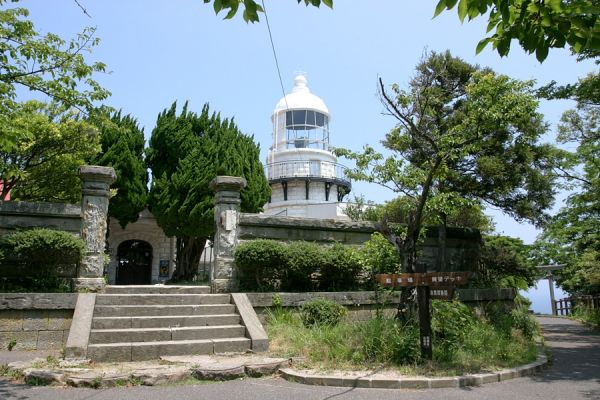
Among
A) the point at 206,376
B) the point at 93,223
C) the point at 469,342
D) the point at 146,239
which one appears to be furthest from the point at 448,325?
the point at 146,239

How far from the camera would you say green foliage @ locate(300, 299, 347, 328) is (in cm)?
897

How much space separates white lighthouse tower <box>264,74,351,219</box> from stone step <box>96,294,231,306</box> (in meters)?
19.6

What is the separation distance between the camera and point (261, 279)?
9875mm

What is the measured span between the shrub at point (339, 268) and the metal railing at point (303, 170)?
63.3ft

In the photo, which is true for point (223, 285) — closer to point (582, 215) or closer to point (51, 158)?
point (51, 158)

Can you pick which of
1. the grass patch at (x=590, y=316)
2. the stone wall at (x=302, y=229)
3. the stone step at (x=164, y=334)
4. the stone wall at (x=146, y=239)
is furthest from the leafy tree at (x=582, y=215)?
the stone wall at (x=146, y=239)

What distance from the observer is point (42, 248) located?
26.7ft

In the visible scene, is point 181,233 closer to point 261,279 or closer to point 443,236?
point 261,279

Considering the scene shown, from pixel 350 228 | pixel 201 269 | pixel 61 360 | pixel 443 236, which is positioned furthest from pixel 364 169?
pixel 201 269

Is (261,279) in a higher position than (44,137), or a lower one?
lower

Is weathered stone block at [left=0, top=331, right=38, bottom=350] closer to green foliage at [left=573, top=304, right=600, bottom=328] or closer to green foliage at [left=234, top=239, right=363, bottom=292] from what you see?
green foliage at [left=234, top=239, right=363, bottom=292]

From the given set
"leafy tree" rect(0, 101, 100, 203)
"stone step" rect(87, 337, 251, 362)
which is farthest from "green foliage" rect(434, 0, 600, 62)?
"leafy tree" rect(0, 101, 100, 203)

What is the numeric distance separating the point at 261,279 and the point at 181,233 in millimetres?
8250

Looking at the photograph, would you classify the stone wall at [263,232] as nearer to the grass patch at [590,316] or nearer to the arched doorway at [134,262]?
the grass patch at [590,316]
